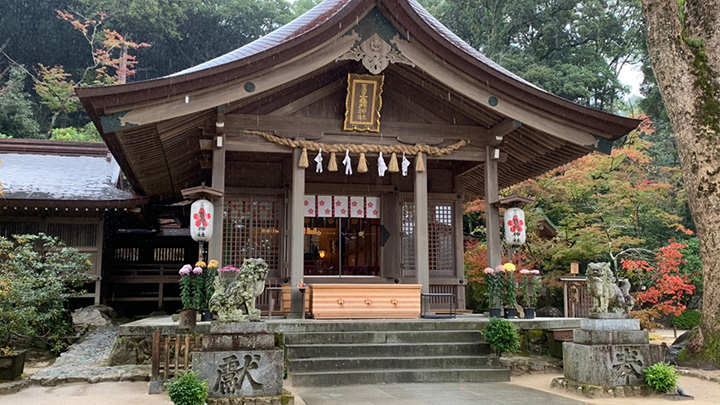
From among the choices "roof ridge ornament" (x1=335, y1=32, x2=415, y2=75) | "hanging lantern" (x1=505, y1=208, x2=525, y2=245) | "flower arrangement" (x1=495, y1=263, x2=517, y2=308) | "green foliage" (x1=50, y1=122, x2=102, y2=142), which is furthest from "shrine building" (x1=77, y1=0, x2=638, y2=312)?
"green foliage" (x1=50, y1=122, x2=102, y2=142)

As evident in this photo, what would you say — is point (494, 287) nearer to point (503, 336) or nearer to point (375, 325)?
point (503, 336)

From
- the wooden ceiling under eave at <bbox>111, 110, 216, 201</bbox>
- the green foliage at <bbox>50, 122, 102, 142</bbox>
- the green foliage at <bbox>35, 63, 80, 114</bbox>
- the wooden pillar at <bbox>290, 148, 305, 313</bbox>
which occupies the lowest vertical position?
the wooden pillar at <bbox>290, 148, 305, 313</bbox>

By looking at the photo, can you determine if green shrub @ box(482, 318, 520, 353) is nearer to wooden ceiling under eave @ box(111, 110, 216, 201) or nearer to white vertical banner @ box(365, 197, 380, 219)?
white vertical banner @ box(365, 197, 380, 219)

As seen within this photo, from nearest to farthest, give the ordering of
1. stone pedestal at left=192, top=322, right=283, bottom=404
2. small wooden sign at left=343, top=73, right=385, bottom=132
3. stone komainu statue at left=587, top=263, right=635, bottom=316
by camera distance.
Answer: stone pedestal at left=192, top=322, right=283, bottom=404 < stone komainu statue at left=587, top=263, right=635, bottom=316 < small wooden sign at left=343, top=73, right=385, bottom=132

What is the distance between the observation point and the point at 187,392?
19.4 ft

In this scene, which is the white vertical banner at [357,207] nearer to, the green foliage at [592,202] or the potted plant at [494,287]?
the potted plant at [494,287]

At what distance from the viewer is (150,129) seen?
10.5 m

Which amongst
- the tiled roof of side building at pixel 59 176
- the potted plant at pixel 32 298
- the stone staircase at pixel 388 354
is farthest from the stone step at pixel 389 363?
the tiled roof of side building at pixel 59 176

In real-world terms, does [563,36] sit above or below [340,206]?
above

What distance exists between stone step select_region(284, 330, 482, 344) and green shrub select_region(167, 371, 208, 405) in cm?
280

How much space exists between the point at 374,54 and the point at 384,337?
17.2 ft

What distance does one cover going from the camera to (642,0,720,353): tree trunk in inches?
417

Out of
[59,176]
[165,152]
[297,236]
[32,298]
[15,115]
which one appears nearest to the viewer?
[297,236]

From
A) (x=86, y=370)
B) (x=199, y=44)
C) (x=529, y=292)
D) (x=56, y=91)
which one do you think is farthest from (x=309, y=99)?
(x=199, y=44)
